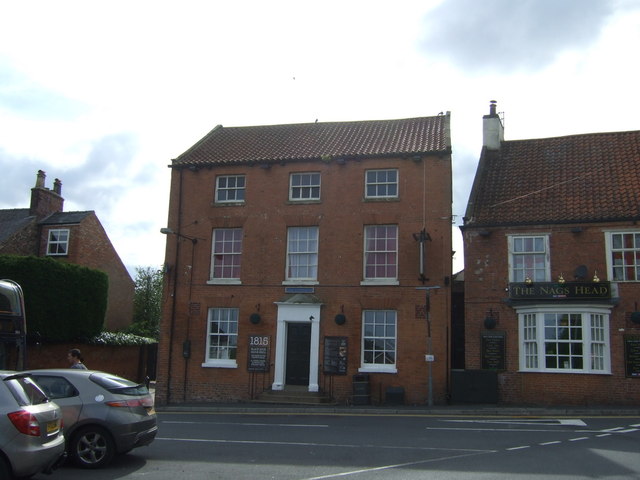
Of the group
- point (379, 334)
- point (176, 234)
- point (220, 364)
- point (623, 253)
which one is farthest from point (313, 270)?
point (623, 253)

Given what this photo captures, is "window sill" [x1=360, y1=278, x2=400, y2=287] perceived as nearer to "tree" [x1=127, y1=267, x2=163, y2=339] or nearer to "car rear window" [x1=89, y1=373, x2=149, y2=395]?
"car rear window" [x1=89, y1=373, x2=149, y2=395]

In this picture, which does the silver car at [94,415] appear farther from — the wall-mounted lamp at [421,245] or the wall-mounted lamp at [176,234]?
the wall-mounted lamp at [421,245]

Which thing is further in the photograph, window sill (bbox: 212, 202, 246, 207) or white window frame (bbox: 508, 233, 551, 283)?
window sill (bbox: 212, 202, 246, 207)

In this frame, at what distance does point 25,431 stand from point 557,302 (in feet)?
55.8

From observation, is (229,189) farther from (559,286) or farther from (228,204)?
(559,286)

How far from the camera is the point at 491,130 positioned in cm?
2569

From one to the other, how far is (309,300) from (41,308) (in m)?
11.3

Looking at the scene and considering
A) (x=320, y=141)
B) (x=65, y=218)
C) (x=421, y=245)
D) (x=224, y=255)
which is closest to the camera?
(x=421, y=245)

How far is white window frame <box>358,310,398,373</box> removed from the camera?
22.2 metres

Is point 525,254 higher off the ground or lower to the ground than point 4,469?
higher

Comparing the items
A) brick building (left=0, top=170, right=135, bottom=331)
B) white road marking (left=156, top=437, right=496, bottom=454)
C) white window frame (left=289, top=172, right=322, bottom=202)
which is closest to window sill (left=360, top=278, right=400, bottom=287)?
white window frame (left=289, top=172, right=322, bottom=202)

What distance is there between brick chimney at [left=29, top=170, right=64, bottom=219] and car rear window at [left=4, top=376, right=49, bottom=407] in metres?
28.8

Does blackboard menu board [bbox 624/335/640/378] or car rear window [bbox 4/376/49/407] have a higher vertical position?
blackboard menu board [bbox 624/335/640/378]

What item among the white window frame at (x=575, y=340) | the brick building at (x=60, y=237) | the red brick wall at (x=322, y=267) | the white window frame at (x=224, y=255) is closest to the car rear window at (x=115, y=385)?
the red brick wall at (x=322, y=267)
